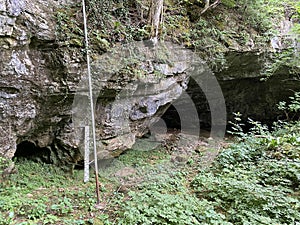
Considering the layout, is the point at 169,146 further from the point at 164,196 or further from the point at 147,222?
the point at 147,222

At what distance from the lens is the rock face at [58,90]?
3.10 m

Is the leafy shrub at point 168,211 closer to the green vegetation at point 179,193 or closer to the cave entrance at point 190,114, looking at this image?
the green vegetation at point 179,193

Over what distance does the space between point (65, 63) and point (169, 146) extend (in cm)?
417

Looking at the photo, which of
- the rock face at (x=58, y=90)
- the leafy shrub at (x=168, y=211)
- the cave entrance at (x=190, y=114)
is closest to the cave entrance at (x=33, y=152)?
the rock face at (x=58, y=90)

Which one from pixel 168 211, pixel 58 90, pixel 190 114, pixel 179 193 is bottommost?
pixel 179 193

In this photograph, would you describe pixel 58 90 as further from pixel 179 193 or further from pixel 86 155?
pixel 179 193

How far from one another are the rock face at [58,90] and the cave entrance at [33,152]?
0.02m

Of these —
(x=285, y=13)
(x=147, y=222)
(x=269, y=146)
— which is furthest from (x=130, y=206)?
(x=285, y=13)

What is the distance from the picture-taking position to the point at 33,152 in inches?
175

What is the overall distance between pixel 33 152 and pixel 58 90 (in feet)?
5.47

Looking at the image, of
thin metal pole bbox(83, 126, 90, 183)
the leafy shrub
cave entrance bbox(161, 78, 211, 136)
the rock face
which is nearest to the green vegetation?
the leafy shrub

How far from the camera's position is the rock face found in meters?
3.10

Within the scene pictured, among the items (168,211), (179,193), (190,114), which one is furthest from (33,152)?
(190,114)

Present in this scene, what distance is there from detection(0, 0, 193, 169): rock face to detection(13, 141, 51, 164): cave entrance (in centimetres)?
2
